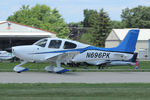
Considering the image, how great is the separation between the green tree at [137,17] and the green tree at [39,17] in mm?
21873

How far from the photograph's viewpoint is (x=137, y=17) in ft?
345

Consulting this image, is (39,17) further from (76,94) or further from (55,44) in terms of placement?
(76,94)

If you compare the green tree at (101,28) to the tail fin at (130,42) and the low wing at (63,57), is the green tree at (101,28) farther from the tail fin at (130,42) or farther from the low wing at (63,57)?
the low wing at (63,57)

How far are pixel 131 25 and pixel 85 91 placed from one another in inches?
3801

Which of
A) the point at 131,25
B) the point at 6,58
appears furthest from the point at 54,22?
the point at 6,58

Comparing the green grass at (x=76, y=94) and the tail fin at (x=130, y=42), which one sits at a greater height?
the tail fin at (x=130, y=42)

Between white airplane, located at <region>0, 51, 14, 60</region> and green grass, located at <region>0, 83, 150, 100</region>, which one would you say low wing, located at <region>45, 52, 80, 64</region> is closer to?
green grass, located at <region>0, 83, 150, 100</region>

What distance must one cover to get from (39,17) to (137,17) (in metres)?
34.9

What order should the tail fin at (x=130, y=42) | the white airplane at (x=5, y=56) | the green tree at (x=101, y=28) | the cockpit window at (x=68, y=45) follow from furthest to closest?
the green tree at (x=101, y=28)
the white airplane at (x=5, y=56)
the tail fin at (x=130, y=42)
the cockpit window at (x=68, y=45)

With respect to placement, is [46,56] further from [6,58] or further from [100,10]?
[100,10]

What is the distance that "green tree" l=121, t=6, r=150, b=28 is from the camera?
10212 centimetres

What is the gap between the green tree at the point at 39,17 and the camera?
3991 inches

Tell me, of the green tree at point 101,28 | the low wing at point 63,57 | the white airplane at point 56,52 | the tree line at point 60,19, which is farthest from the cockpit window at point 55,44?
the tree line at point 60,19

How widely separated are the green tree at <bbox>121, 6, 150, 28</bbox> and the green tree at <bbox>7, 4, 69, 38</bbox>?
2187cm
